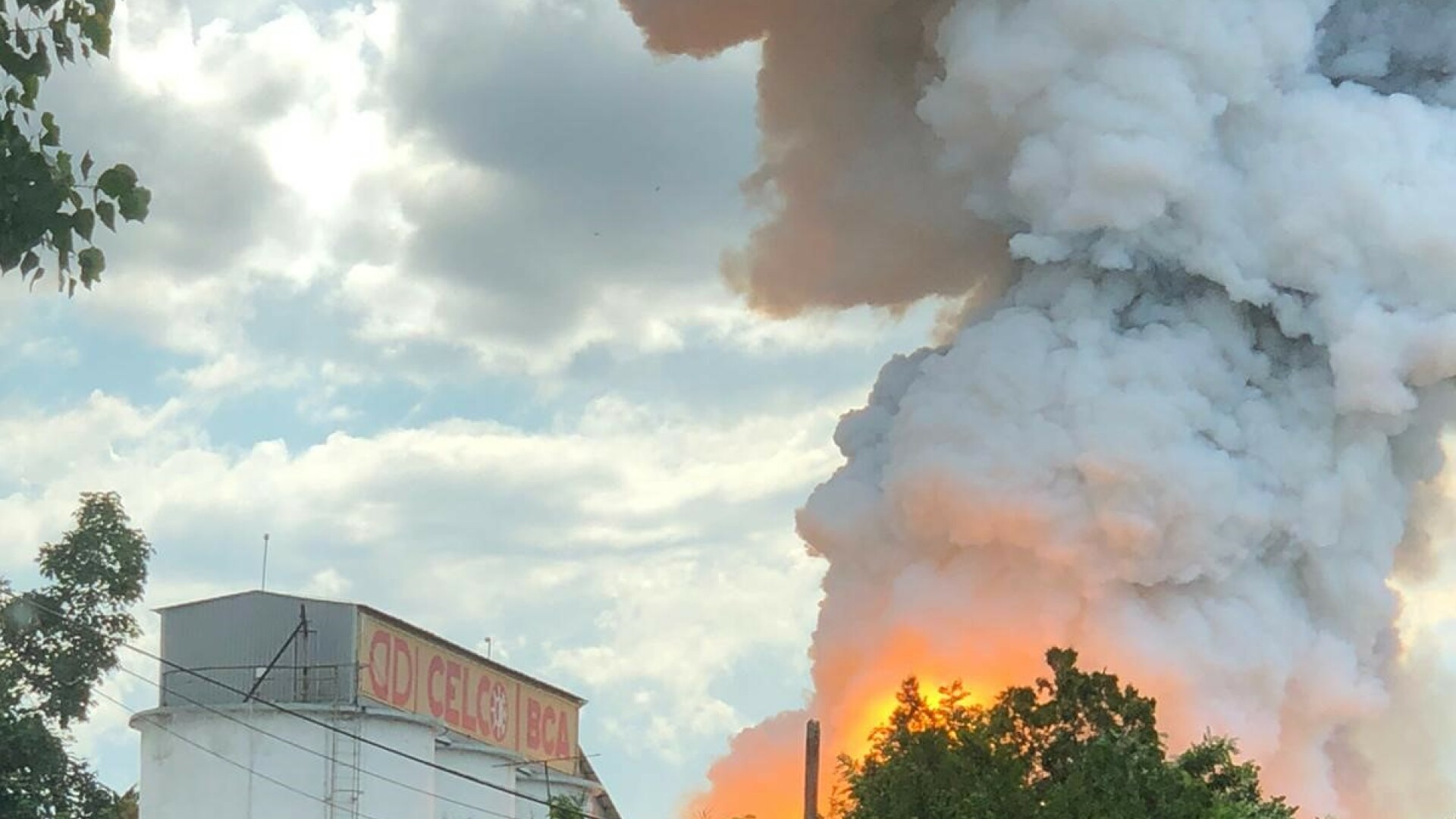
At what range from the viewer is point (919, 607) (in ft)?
198

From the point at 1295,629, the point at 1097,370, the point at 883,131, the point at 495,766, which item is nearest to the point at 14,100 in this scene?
the point at 1097,370

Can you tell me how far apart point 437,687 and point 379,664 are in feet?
13.4

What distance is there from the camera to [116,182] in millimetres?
14688

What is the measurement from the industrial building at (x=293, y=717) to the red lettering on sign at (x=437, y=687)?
0.06 m

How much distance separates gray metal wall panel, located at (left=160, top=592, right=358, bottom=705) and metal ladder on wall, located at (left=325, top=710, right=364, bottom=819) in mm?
773

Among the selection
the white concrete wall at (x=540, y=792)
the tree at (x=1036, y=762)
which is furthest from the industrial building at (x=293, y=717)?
the tree at (x=1036, y=762)

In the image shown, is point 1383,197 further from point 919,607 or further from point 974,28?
point 919,607

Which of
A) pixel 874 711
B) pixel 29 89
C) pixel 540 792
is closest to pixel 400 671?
pixel 540 792

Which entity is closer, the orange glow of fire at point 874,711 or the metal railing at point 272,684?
the orange glow of fire at point 874,711

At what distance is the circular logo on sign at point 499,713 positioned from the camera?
7556cm

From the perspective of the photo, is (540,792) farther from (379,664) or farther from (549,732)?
(379,664)

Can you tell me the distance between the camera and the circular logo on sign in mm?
75562

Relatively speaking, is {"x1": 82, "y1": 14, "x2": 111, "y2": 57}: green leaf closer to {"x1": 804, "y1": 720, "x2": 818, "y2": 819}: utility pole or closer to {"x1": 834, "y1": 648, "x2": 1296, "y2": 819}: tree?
{"x1": 834, "y1": 648, "x2": 1296, "y2": 819}: tree

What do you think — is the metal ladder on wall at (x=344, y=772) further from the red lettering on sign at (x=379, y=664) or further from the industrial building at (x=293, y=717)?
the red lettering on sign at (x=379, y=664)
